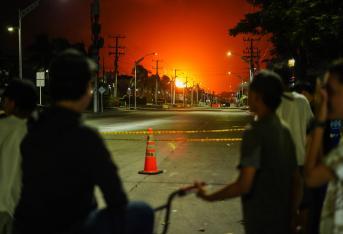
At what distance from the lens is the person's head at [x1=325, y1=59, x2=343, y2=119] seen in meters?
2.63

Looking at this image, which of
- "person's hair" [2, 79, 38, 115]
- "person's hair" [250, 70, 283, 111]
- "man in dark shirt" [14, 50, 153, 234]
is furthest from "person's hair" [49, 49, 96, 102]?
"person's hair" [2, 79, 38, 115]

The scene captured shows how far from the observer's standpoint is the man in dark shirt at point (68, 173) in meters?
2.34

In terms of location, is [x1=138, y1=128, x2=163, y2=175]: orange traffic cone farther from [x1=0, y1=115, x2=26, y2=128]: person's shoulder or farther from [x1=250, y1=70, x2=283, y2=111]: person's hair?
[x1=250, y1=70, x2=283, y2=111]: person's hair

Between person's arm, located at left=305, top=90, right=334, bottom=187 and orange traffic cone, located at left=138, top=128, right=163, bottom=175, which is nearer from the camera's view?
person's arm, located at left=305, top=90, right=334, bottom=187

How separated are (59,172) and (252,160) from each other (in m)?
1.15

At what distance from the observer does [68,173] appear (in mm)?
2338

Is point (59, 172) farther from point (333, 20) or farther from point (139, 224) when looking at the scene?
point (333, 20)

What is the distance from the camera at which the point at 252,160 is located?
114 inches

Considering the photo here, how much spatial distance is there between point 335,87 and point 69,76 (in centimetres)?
141

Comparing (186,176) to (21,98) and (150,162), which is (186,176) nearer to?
(150,162)

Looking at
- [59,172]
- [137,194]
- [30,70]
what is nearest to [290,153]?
[59,172]

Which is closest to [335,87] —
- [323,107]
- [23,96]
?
[323,107]

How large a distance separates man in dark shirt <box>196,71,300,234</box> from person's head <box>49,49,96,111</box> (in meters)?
1.00

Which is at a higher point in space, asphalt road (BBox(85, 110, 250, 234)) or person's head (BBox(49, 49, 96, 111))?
person's head (BBox(49, 49, 96, 111))
